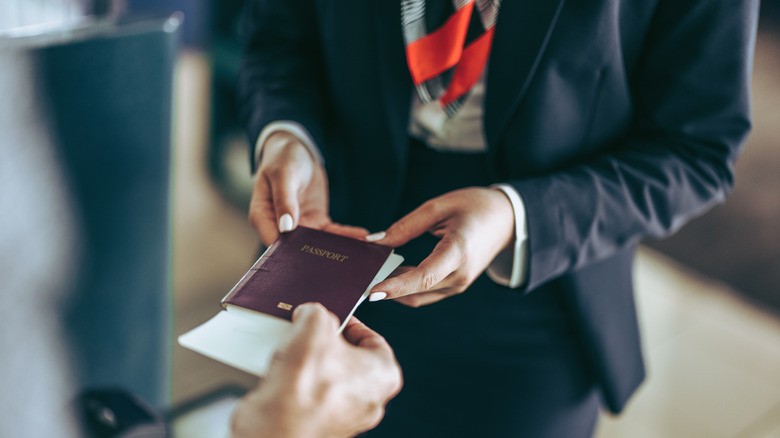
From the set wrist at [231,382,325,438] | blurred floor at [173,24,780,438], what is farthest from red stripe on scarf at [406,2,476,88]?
blurred floor at [173,24,780,438]

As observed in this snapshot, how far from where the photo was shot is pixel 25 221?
812mm

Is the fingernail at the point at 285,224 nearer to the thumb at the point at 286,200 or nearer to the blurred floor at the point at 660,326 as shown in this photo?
the thumb at the point at 286,200

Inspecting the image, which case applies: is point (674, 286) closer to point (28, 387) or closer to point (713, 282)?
point (713, 282)

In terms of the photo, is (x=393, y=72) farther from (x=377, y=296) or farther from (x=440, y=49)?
(x=377, y=296)

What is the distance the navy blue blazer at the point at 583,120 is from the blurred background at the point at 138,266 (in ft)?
0.83

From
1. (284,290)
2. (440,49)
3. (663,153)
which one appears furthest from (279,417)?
(663,153)

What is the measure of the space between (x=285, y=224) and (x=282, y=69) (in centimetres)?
35

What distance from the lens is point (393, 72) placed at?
0.66m

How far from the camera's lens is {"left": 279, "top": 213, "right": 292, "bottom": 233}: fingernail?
1.80 feet

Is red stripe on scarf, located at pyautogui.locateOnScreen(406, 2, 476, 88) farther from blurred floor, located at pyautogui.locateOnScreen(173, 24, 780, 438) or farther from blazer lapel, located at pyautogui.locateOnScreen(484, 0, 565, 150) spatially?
blurred floor, located at pyautogui.locateOnScreen(173, 24, 780, 438)

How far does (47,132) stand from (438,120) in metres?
0.52

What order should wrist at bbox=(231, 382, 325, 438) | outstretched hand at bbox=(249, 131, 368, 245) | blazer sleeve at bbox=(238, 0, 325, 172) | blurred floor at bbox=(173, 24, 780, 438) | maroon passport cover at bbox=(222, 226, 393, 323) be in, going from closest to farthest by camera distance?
wrist at bbox=(231, 382, 325, 438) → maroon passport cover at bbox=(222, 226, 393, 323) → outstretched hand at bbox=(249, 131, 368, 245) → blazer sleeve at bbox=(238, 0, 325, 172) → blurred floor at bbox=(173, 24, 780, 438)

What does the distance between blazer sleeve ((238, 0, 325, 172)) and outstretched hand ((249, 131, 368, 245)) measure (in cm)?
4

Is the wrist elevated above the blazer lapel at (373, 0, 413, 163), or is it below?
below
